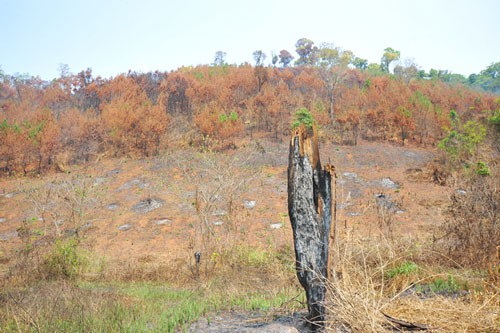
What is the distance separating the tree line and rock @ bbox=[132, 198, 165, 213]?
444cm

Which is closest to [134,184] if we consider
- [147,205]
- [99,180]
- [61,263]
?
[99,180]

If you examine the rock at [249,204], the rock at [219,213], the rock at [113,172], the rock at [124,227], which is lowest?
the rock at [124,227]

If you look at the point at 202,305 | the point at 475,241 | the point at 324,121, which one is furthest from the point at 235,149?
the point at 202,305

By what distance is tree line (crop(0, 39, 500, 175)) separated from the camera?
2744 cm

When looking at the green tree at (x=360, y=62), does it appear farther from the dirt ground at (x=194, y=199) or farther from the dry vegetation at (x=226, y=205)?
the dirt ground at (x=194, y=199)

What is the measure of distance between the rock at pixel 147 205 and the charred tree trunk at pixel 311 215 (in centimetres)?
1526

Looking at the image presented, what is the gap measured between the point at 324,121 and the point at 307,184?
85.1ft

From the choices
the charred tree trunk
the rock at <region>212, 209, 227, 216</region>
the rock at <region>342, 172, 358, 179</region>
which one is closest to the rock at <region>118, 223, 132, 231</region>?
the rock at <region>212, 209, 227, 216</region>

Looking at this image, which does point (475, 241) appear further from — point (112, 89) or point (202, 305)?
point (112, 89)

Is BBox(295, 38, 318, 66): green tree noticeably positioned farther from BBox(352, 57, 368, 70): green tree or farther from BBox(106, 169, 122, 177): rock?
BBox(106, 169, 122, 177): rock

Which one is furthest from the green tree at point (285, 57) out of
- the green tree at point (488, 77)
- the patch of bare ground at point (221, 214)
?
the patch of bare ground at point (221, 214)

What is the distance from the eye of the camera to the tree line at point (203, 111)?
27.4 metres

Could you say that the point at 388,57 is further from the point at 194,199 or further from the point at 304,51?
the point at 194,199

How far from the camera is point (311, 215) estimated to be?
413cm
